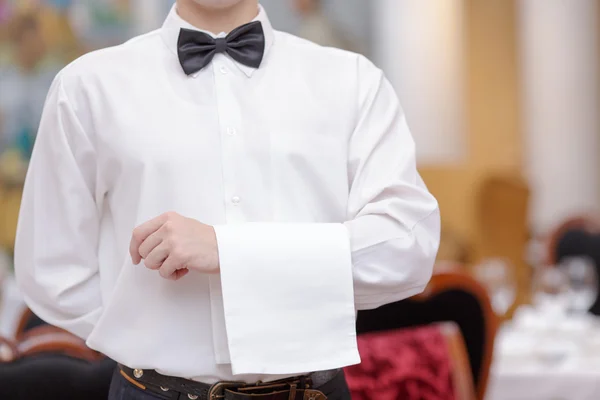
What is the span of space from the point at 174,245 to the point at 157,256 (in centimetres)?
3

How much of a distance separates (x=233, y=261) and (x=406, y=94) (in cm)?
652

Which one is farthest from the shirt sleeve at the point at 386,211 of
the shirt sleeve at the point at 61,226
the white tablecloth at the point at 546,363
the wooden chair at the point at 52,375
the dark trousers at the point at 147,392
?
the white tablecloth at the point at 546,363

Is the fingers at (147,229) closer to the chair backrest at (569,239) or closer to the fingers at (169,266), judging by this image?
the fingers at (169,266)

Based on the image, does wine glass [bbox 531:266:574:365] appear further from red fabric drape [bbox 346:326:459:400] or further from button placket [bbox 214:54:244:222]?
button placket [bbox 214:54:244:222]

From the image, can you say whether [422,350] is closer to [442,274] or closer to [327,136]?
[442,274]

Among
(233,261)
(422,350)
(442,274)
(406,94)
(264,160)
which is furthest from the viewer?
(406,94)

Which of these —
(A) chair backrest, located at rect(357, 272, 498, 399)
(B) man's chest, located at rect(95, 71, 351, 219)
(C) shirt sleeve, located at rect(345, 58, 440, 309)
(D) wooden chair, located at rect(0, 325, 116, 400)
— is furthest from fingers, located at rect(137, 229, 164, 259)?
(A) chair backrest, located at rect(357, 272, 498, 399)

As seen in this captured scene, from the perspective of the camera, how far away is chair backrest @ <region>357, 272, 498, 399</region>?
2701 millimetres

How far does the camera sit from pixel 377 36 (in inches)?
325

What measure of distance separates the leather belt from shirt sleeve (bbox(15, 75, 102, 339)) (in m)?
0.16

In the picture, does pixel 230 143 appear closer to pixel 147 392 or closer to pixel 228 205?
pixel 228 205

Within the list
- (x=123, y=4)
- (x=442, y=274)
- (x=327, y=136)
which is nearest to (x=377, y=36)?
(x=123, y=4)

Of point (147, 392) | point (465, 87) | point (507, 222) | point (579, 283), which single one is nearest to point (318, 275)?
point (147, 392)

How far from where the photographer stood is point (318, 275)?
150 cm
